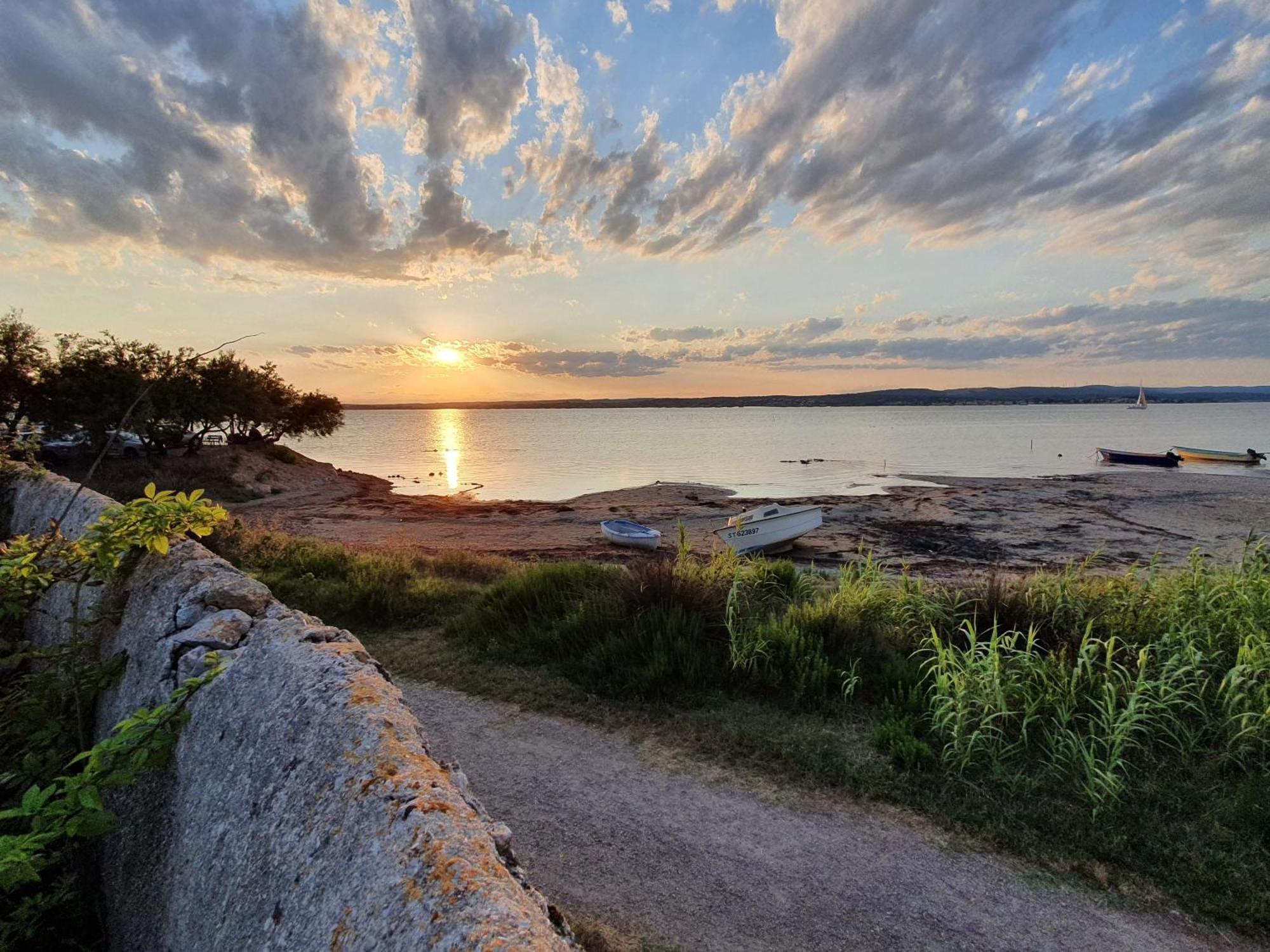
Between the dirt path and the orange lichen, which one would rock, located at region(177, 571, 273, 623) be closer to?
the dirt path

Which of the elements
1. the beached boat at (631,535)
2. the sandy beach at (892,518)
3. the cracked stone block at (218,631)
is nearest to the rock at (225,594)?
the cracked stone block at (218,631)

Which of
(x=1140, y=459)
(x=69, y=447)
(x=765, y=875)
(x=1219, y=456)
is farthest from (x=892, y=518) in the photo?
(x=1219, y=456)

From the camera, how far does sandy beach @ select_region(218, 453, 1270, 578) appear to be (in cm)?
1812

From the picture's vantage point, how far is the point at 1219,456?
43906mm

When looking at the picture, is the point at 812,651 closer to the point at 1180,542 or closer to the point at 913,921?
the point at 913,921

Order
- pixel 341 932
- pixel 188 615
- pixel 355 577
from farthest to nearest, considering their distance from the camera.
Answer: pixel 355 577 < pixel 188 615 < pixel 341 932

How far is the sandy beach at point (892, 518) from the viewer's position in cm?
1812

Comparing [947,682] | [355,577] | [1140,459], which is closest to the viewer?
[947,682]

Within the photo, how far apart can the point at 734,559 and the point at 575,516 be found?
17.5 meters

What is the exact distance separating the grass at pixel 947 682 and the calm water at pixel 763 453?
26.2m

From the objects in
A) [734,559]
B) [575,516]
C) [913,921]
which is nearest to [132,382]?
[575,516]

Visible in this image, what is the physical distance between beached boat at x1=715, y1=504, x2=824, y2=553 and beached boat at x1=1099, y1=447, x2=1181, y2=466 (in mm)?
38903

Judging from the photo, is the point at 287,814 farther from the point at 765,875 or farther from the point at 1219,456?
the point at 1219,456

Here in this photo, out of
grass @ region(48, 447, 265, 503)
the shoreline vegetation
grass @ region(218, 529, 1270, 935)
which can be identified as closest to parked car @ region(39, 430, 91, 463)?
grass @ region(48, 447, 265, 503)
